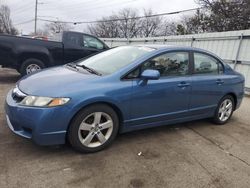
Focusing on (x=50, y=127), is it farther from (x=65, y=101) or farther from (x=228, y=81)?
(x=228, y=81)

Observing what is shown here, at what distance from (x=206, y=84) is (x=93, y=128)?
2.23 metres

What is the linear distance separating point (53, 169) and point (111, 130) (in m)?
0.93

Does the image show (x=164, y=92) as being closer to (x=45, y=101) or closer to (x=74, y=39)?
(x=45, y=101)

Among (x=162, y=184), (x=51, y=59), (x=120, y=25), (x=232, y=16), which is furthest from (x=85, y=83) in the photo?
(x=120, y=25)

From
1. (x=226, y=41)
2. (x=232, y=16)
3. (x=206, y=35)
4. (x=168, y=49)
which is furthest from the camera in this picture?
(x=232, y=16)

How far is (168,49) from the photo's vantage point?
13.8 ft

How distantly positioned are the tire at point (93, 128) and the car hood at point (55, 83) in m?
0.33

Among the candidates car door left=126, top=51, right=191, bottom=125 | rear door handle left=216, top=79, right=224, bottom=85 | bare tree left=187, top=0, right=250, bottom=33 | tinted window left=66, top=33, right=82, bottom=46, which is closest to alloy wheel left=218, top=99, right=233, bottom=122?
rear door handle left=216, top=79, right=224, bottom=85

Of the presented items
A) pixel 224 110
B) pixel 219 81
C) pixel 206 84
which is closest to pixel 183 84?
pixel 206 84

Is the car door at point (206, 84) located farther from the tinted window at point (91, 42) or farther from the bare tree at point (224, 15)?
the bare tree at point (224, 15)

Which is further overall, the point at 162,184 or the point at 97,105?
the point at 97,105

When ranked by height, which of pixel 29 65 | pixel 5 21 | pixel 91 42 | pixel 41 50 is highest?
pixel 91 42

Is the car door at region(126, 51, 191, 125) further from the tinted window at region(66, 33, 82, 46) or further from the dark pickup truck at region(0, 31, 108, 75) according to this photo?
the tinted window at region(66, 33, 82, 46)

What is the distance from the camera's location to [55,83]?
11.0 ft
